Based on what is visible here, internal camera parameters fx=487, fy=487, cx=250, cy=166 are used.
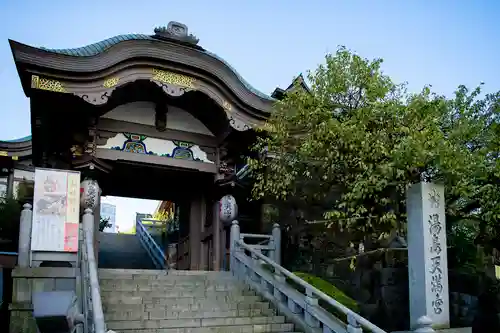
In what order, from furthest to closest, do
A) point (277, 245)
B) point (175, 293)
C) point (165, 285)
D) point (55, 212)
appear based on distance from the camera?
point (277, 245) < point (165, 285) < point (175, 293) < point (55, 212)

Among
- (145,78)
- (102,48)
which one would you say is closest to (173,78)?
(145,78)

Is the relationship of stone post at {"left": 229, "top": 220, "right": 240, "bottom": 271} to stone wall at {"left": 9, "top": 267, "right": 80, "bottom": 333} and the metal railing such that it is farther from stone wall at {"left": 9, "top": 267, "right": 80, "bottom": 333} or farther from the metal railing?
the metal railing

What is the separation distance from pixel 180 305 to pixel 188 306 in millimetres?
133

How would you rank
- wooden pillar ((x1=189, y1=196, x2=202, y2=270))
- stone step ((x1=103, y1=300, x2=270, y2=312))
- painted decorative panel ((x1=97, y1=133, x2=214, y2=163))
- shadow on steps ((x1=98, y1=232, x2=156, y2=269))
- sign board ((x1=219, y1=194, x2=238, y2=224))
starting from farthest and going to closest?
1. shadow on steps ((x1=98, y1=232, x2=156, y2=269))
2. wooden pillar ((x1=189, y1=196, x2=202, y2=270))
3. sign board ((x1=219, y1=194, x2=238, y2=224))
4. painted decorative panel ((x1=97, y1=133, x2=214, y2=163))
5. stone step ((x1=103, y1=300, x2=270, y2=312))

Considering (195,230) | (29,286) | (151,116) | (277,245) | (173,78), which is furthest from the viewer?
(195,230)

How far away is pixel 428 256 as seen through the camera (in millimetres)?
7426

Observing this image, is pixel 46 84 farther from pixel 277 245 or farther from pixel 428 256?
pixel 428 256

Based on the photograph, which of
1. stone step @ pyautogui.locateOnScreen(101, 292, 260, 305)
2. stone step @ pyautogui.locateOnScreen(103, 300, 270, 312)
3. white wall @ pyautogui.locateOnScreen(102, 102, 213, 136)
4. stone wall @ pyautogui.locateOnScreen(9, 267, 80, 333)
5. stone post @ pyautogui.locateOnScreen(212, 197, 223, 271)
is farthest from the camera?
stone post @ pyautogui.locateOnScreen(212, 197, 223, 271)

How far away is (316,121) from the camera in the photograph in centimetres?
963

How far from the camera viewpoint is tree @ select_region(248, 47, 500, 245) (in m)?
8.29

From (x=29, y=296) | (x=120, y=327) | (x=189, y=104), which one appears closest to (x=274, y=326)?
(x=120, y=327)

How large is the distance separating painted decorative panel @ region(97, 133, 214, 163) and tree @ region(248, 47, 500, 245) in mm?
1883

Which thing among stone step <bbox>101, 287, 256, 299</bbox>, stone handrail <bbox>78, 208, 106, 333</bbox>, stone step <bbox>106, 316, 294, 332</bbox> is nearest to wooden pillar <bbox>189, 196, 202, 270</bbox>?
stone step <bbox>101, 287, 256, 299</bbox>

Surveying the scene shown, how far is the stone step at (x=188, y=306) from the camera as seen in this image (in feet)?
24.8
